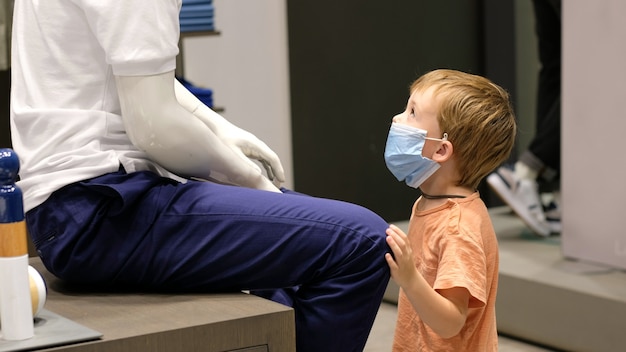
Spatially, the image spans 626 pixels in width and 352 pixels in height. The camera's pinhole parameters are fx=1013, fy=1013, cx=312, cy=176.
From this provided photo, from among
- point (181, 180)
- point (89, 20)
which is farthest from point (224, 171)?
point (89, 20)

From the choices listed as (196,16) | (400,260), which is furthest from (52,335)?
(196,16)

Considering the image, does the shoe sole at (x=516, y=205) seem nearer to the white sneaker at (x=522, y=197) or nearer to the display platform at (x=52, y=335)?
the white sneaker at (x=522, y=197)

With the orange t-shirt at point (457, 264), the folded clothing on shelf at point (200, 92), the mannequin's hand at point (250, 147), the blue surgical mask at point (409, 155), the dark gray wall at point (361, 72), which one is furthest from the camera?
the dark gray wall at point (361, 72)

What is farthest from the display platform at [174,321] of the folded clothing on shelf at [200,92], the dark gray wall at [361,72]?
the dark gray wall at [361,72]

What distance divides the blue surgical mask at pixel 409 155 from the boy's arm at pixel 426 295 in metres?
0.18

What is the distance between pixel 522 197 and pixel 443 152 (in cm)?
217

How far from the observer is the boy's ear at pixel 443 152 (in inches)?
72.2

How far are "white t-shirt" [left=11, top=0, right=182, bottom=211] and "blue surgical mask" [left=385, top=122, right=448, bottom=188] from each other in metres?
0.45

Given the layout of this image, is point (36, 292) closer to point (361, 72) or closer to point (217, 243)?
point (217, 243)

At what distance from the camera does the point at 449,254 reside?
5.73ft

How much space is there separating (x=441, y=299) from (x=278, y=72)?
9.72 feet

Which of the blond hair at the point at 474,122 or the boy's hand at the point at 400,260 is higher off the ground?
the blond hair at the point at 474,122

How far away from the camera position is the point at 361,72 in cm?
467

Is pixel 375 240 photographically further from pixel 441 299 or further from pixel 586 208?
pixel 586 208
